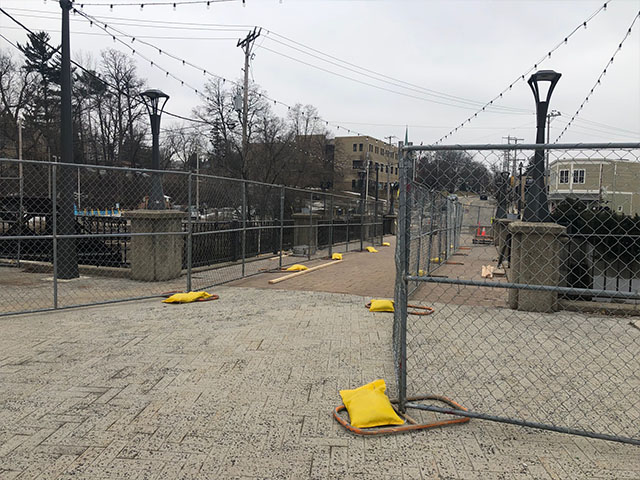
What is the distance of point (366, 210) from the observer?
1886 centimetres

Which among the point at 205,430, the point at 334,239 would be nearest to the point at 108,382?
the point at 205,430

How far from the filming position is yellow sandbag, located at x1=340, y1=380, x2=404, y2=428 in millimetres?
3227

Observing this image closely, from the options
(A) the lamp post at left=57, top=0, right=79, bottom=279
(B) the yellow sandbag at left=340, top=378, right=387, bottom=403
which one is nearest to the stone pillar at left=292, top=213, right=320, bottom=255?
(A) the lamp post at left=57, top=0, right=79, bottom=279

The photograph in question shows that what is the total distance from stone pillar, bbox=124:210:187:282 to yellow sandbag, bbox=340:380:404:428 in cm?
667

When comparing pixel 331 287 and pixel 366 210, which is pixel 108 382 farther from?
pixel 366 210

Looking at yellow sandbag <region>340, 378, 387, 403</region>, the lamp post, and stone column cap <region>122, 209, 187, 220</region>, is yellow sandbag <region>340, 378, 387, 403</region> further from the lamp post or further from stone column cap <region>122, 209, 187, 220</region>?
the lamp post

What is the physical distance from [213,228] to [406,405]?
8.09 m

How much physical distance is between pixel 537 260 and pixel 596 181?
6064mm

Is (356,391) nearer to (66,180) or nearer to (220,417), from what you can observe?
(220,417)

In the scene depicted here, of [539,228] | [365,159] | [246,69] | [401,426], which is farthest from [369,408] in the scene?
[365,159]

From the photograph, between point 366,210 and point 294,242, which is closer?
point 294,242

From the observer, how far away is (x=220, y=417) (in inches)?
133

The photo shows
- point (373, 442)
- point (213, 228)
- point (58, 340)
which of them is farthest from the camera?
point (213, 228)

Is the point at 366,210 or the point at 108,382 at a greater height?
the point at 366,210
